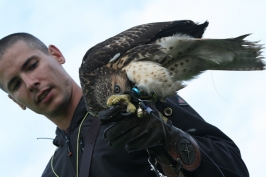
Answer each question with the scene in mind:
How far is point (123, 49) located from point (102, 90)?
0.44 metres

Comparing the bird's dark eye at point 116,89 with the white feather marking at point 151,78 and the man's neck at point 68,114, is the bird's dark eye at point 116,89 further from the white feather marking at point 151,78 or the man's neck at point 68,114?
the man's neck at point 68,114

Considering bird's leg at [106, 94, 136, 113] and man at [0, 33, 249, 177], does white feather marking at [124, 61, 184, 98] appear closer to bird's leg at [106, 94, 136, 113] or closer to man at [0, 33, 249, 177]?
man at [0, 33, 249, 177]

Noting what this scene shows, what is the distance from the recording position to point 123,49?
4.22 metres

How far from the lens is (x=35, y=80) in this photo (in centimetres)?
432

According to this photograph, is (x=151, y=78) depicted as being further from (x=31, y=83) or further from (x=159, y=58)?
(x=31, y=83)

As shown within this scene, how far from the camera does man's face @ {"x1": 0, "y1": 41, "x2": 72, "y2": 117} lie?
4.31 m

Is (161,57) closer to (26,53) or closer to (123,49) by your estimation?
(123,49)

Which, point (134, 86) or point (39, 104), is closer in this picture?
point (134, 86)

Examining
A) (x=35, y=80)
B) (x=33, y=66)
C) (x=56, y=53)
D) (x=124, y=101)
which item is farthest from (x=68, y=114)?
(x=124, y=101)

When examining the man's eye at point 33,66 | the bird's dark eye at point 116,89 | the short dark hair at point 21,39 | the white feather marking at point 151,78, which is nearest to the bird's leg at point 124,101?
the white feather marking at point 151,78

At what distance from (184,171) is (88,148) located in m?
0.87

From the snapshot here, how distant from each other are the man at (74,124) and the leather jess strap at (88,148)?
6 centimetres

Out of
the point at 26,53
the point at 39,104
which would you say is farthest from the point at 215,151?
the point at 26,53

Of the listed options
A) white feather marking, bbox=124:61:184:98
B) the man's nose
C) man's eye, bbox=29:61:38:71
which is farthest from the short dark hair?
white feather marking, bbox=124:61:184:98
